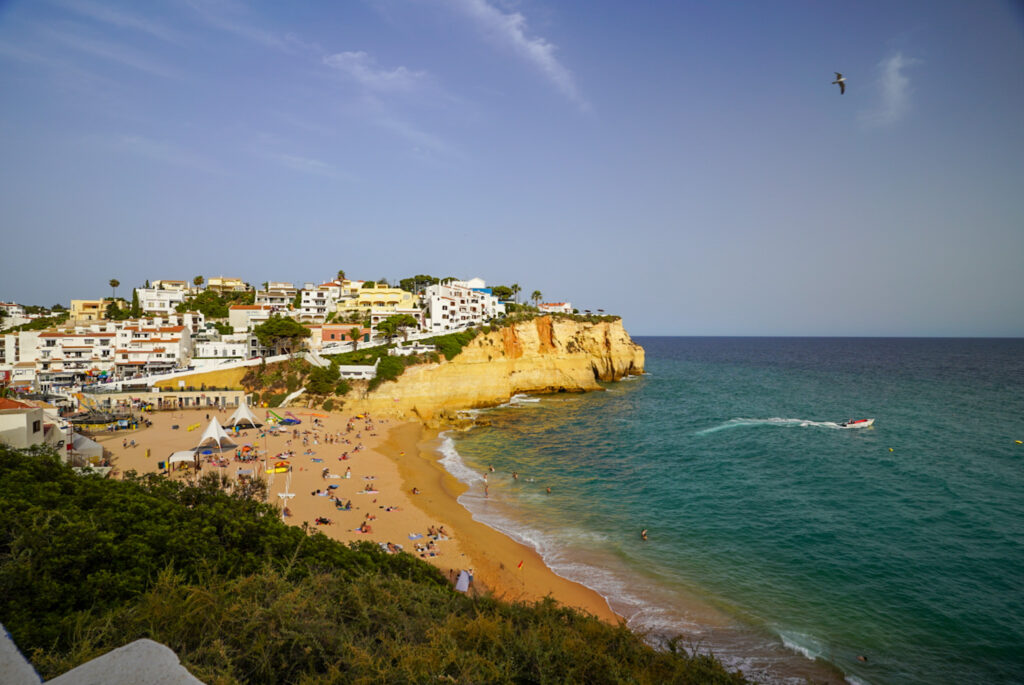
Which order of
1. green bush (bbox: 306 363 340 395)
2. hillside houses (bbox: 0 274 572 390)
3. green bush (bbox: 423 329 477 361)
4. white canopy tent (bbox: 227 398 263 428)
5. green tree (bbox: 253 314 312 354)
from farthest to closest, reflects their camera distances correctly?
1. green bush (bbox: 423 329 477 361)
2. green tree (bbox: 253 314 312 354)
3. hillside houses (bbox: 0 274 572 390)
4. green bush (bbox: 306 363 340 395)
5. white canopy tent (bbox: 227 398 263 428)

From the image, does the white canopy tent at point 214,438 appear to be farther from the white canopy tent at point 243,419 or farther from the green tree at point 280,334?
the green tree at point 280,334

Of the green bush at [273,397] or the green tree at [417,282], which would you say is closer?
the green bush at [273,397]

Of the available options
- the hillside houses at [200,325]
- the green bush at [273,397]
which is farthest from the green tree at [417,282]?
the green bush at [273,397]

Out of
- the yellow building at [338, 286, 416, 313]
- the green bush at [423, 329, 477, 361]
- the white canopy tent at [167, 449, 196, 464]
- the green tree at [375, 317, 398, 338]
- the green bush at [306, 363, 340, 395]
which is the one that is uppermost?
the yellow building at [338, 286, 416, 313]

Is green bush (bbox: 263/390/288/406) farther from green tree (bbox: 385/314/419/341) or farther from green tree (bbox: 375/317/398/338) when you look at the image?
green tree (bbox: 385/314/419/341)

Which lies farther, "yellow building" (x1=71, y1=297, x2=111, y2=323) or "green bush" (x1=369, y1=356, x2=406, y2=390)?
"yellow building" (x1=71, y1=297, x2=111, y2=323)

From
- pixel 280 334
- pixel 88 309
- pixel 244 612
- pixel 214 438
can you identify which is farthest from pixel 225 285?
pixel 244 612

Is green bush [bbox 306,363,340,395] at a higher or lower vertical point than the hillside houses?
lower

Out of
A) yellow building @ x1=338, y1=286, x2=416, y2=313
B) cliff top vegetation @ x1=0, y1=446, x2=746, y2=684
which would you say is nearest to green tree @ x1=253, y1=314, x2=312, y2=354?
yellow building @ x1=338, y1=286, x2=416, y2=313
